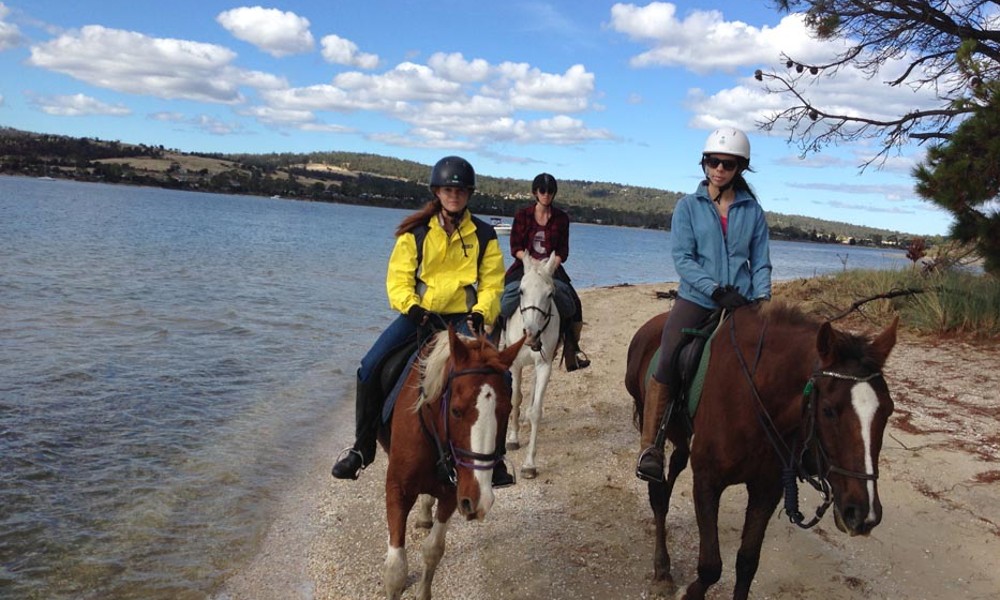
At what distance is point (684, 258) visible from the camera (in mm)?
4621

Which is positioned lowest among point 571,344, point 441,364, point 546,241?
point 571,344

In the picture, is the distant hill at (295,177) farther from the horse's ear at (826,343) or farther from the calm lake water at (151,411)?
the horse's ear at (826,343)

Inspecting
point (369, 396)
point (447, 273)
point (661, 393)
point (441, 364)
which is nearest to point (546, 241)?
point (447, 273)

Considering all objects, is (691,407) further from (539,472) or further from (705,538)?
(539,472)

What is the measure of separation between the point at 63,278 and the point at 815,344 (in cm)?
2220

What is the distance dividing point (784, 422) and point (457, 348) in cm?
182

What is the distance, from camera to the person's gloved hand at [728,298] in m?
4.25

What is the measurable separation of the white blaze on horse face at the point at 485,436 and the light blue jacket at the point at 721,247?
1741mm

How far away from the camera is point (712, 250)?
4.59 m

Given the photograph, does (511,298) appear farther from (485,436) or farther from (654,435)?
(485,436)

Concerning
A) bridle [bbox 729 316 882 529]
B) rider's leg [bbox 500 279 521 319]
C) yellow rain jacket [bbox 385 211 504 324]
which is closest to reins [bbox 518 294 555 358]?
rider's leg [bbox 500 279 521 319]

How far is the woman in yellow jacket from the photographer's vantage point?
15.2 feet

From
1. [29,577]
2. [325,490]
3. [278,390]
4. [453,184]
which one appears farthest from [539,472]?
[278,390]

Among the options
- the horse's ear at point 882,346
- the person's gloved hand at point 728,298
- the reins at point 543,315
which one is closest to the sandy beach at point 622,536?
the reins at point 543,315
